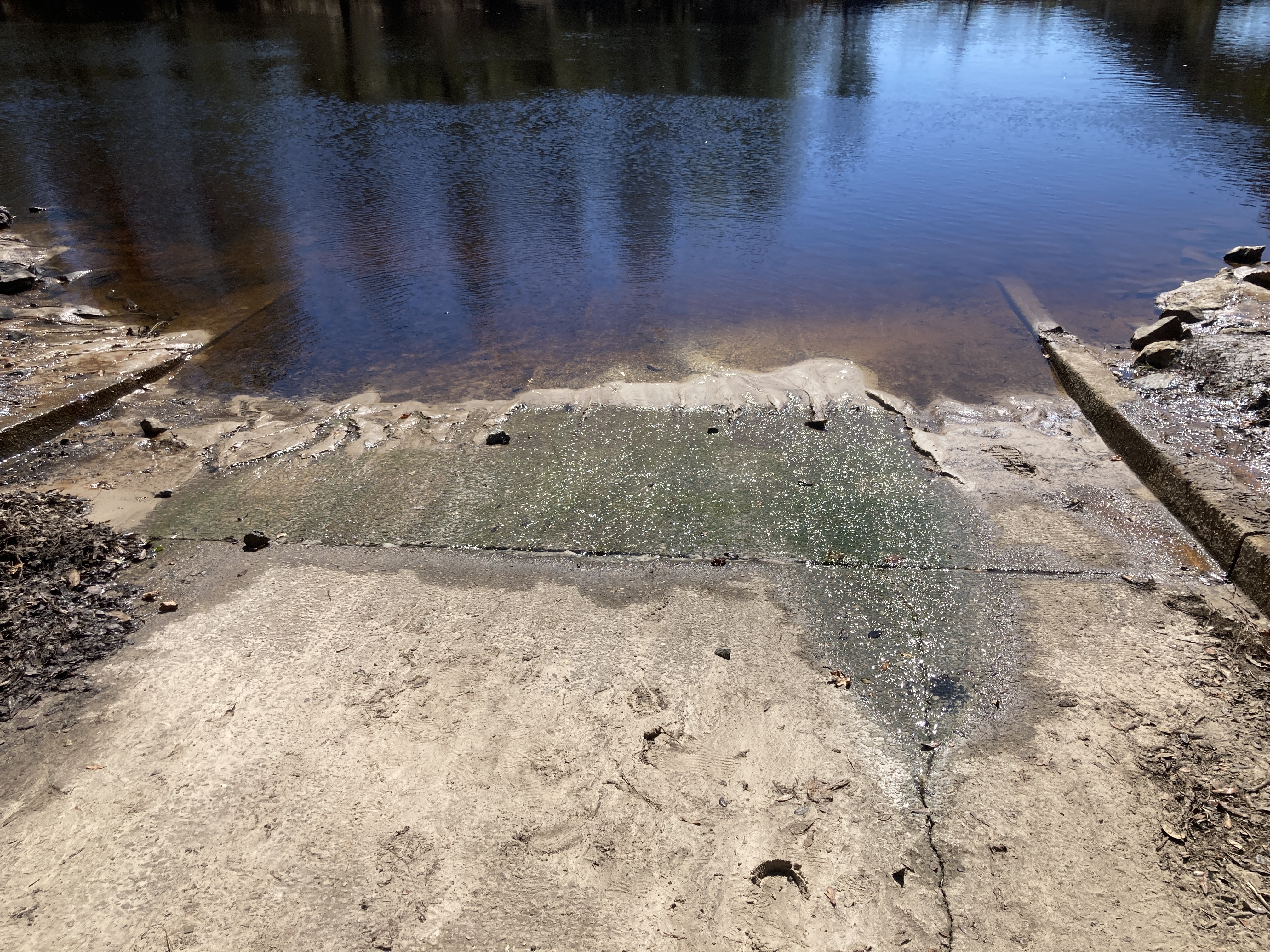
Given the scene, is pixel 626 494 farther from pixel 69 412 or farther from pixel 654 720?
pixel 69 412

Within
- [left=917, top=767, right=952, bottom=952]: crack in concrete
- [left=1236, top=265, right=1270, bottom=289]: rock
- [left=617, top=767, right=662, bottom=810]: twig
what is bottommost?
[left=917, top=767, right=952, bottom=952]: crack in concrete

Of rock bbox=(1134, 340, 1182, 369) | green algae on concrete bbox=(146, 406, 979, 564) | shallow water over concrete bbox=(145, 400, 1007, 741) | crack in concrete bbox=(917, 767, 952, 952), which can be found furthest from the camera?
rock bbox=(1134, 340, 1182, 369)

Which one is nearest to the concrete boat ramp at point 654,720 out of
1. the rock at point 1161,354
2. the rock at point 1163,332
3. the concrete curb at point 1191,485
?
the concrete curb at point 1191,485

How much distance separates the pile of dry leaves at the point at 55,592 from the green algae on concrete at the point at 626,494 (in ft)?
1.04

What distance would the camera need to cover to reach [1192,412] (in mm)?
4375

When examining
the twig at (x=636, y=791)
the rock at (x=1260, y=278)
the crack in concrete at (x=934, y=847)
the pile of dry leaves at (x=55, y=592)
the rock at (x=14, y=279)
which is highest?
the rock at (x=14, y=279)

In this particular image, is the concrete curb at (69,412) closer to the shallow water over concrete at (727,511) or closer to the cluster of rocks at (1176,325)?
the shallow water over concrete at (727,511)

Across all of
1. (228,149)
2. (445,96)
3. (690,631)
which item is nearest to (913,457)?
(690,631)

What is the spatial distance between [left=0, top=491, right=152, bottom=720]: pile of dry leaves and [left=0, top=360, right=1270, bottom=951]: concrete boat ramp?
117 millimetres

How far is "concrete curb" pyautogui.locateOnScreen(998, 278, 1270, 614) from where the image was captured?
10.4 ft

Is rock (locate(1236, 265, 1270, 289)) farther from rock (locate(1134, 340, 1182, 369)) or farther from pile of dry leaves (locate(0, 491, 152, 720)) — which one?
pile of dry leaves (locate(0, 491, 152, 720))

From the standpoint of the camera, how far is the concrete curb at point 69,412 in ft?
14.1

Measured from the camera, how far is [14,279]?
6523 mm

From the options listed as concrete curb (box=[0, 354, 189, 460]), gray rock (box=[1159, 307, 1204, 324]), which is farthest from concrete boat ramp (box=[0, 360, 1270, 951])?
gray rock (box=[1159, 307, 1204, 324])
